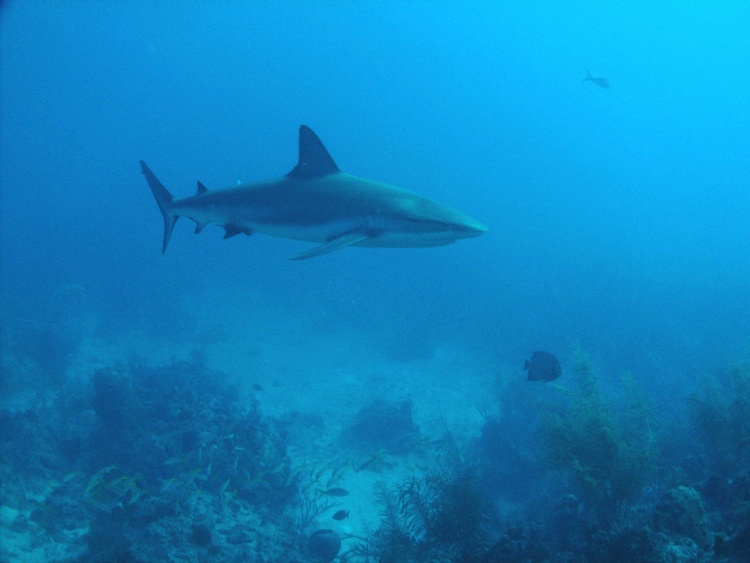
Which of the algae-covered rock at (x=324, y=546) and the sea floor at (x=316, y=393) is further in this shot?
the sea floor at (x=316, y=393)

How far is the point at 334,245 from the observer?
15.3ft

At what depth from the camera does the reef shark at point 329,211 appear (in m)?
4.88

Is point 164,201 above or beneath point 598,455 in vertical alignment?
above

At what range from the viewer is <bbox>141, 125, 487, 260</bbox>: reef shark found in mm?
4879

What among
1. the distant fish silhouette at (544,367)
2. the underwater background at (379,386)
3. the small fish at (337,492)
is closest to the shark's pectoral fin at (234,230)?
the underwater background at (379,386)

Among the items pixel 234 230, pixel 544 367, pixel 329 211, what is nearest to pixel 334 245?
pixel 329 211

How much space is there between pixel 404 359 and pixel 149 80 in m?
208

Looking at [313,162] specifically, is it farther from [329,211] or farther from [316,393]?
[316,393]

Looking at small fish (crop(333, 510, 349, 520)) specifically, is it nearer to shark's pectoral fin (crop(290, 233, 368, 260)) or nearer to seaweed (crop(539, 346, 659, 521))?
seaweed (crop(539, 346, 659, 521))

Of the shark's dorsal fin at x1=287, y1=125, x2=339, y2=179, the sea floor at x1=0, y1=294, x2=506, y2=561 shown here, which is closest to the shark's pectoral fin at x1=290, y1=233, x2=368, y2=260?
the shark's dorsal fin at x1=287, y1=125, x2=339, y2=179

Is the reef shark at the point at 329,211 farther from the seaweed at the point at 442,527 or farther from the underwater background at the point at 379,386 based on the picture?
the seaweed at the point at 442,527

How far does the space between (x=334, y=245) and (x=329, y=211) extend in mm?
841

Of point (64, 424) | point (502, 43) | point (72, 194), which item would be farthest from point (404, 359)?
point (72, 194)

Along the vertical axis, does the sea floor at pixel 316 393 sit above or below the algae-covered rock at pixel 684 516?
below
